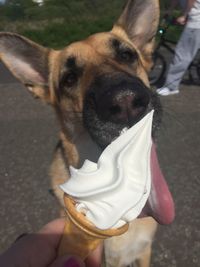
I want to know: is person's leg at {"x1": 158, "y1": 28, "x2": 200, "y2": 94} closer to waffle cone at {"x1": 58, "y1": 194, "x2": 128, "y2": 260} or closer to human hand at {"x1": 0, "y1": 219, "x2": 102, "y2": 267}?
human hand at {"x1": 0, "y1": 219, "x2": 102, "y2": 267}

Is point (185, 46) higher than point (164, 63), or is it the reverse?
point (185, 46)

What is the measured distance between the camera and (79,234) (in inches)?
63.1

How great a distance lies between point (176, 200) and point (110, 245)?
143cm

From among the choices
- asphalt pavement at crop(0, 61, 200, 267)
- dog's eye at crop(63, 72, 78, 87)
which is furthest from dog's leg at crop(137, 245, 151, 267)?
dog's eye at crop(63, 72, 78, 87)

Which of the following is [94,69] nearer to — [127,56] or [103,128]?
[127,56]

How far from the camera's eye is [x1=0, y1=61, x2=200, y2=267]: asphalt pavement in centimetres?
359

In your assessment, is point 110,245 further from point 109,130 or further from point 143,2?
point 143,2

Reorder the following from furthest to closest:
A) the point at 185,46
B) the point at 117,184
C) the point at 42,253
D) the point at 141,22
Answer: the point at 185,46 < the point at 141,22 < the point at 42,253 < the point at 117,184

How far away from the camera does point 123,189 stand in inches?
58.7

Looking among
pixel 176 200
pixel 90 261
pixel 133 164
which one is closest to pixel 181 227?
pixel 176 200

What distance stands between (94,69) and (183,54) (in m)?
4.49

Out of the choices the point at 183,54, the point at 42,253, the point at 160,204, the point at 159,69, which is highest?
the point at 42,253

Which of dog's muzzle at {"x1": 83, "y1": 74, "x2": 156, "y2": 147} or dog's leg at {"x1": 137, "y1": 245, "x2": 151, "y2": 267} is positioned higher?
dog's muzzle at {"x1": 83, "y1": 74, "x2": 156, "y2": 147}

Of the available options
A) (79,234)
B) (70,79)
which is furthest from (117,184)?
(70,79)
